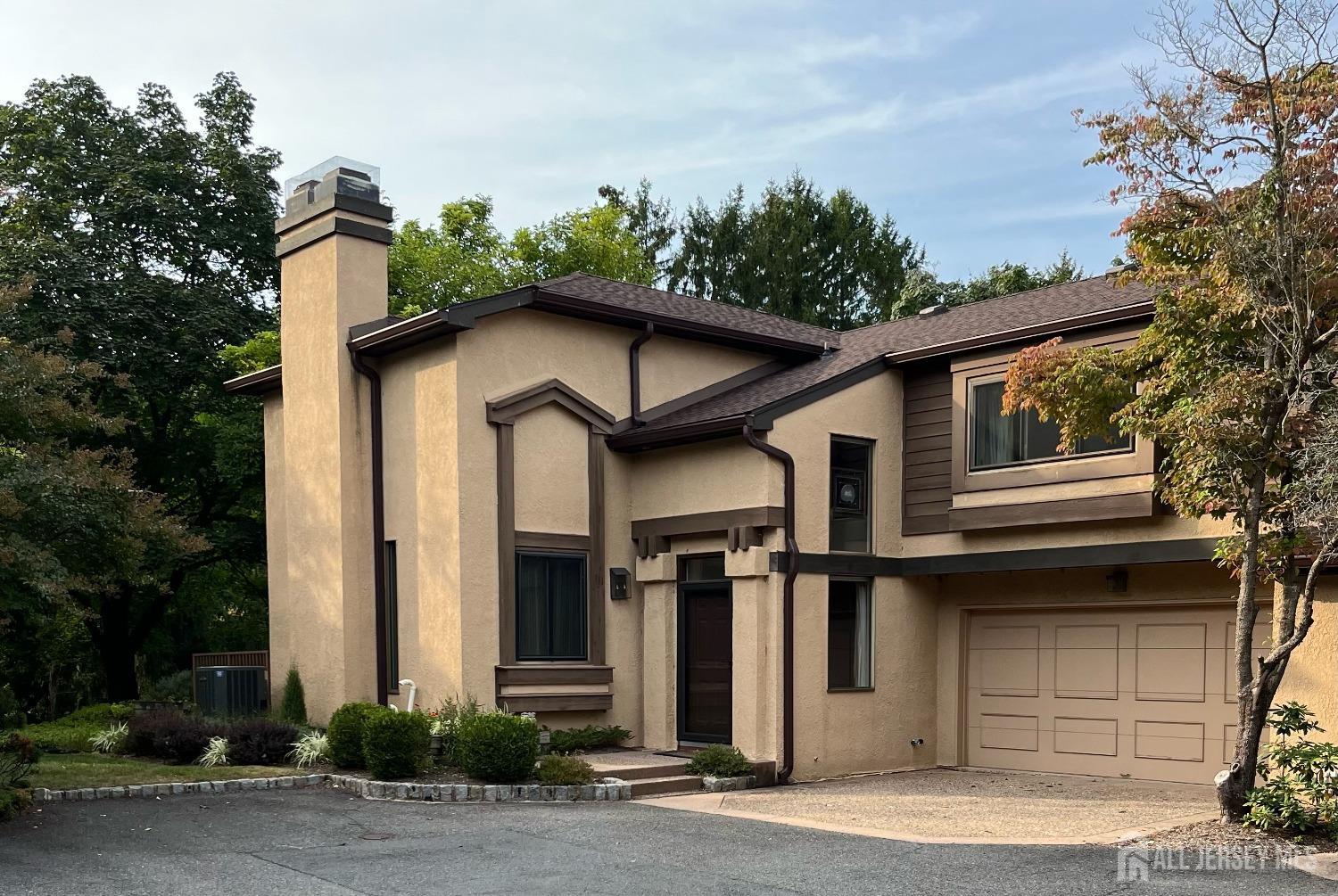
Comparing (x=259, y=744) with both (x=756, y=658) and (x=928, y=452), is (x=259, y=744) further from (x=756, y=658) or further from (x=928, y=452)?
(x=928, y=452)

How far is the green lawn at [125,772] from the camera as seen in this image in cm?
1210

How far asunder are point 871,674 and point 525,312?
603 centimetres

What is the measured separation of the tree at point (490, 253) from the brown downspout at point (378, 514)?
13777 mm

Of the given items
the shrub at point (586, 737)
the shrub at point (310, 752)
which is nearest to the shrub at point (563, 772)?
the shrub at point (586, 737)

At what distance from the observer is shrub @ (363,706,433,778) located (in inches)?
482

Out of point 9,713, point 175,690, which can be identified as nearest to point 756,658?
point 175,690

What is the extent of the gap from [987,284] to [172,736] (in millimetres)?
22611

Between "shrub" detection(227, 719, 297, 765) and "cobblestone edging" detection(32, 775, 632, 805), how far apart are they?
1.12 metres

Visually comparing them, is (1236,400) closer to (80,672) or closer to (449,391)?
(449,391)

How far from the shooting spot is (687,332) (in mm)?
16375

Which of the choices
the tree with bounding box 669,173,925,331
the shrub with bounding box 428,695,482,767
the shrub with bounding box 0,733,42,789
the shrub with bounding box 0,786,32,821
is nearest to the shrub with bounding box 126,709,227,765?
the shrub with bounding box 0,733,42,789

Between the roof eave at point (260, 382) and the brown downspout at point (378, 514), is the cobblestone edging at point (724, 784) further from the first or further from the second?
the roof eave at point (260, 382)

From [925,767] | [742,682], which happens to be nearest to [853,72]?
[742,682]

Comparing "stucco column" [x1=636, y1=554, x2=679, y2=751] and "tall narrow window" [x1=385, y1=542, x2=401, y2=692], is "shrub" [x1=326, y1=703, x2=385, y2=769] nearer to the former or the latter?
"tall narrow window" [x1=385, y1=542, x2=401, y2=692]
